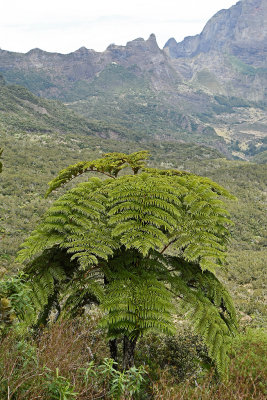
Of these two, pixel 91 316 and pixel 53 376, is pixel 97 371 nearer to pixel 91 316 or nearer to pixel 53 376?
pixel 53 376

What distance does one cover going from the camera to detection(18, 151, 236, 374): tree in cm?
242

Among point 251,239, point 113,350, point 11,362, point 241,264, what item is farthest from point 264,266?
point 11,362

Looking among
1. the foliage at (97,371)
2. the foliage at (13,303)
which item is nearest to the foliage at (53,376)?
the foliage at (97,371)

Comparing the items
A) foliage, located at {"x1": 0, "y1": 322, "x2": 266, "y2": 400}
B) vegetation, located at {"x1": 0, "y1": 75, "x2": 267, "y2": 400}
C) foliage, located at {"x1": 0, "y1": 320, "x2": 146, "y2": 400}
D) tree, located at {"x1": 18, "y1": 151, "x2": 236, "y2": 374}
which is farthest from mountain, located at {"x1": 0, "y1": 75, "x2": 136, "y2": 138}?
foliage, located at {"x1": 0, "y1": 320, "x2": 146, "y2": 400}

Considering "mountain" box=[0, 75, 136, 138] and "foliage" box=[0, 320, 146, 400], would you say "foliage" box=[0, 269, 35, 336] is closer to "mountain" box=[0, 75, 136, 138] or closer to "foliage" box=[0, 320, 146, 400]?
"foliage" box=[0, 320, 146, 400]

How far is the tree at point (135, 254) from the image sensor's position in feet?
A: 7.93

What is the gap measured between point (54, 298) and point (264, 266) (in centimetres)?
2241

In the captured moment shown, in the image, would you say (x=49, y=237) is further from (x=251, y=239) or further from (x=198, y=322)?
(x=251, y=239)

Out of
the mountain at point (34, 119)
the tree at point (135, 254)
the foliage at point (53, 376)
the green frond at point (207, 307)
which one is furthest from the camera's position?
the mountain at point (34, 119)

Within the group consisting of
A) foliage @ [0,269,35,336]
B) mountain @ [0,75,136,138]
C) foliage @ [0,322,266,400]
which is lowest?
mountain @ [0,75,136,138]

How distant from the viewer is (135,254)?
3.09 metres

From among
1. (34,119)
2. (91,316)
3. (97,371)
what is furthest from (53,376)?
(34,119)

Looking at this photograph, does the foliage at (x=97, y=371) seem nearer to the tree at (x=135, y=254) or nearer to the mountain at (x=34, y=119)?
the tree at (x=135, y=254)

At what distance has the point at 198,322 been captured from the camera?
8.94ft
